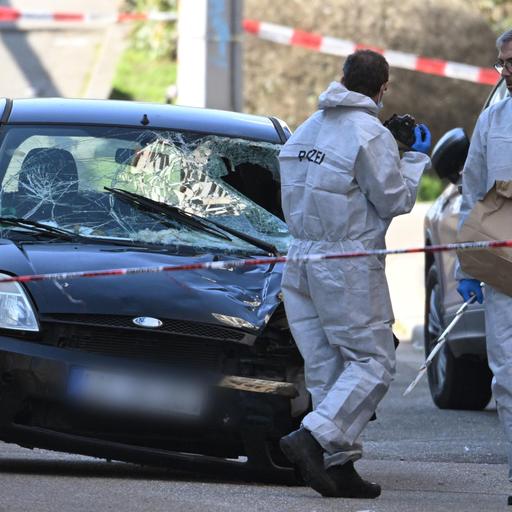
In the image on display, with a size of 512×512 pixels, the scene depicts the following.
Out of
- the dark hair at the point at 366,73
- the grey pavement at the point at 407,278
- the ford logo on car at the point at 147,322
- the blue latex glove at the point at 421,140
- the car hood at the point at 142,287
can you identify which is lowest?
the grey pavement at the point at 407,278

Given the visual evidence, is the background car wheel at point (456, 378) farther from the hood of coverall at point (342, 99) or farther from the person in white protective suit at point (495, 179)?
the hood of coverall at point (342, 99)

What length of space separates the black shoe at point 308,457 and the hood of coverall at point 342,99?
118cm

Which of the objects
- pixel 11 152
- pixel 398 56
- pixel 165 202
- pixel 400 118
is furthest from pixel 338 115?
pixel 398 56

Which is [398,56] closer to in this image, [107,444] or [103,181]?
[103,181]

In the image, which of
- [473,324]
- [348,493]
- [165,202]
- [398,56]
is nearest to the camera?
[348,493]

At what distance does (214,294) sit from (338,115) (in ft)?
2.67

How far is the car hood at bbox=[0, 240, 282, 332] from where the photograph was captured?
6191 mm

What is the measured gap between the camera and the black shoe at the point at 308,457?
602cm

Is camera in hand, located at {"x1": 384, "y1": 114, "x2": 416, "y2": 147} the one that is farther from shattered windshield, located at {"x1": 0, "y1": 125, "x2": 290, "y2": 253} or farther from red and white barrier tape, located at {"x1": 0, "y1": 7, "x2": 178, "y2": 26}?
red and white barrier tape, located at {"x1": 0, "y1": 7, "x2": 178, "y2": 26}

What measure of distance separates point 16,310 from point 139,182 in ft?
3.96

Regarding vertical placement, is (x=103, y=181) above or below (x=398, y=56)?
above

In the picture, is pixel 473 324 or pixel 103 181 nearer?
pixel 103 181

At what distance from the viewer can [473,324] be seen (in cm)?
866

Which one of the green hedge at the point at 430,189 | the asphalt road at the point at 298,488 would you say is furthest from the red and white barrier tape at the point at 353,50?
the asphalt road at the point at 298,488
